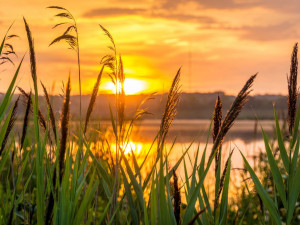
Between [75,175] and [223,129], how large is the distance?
2.21ft

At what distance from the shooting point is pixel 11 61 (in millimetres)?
2082

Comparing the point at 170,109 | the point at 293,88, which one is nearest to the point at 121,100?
the point at 170,109

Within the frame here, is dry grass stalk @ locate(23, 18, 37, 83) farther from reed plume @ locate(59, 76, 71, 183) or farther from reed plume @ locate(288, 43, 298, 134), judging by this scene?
reed plume @ locate(288, 43, 298, 134)

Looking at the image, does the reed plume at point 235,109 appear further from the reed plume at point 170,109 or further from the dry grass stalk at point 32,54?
the dry grass stalk at point 32,54

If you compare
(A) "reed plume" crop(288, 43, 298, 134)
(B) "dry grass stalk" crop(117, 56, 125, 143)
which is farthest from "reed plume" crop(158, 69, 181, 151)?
(A) "reed plume" crop(288, 43, 298, 134)

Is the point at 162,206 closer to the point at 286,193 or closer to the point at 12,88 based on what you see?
the point at 286,193

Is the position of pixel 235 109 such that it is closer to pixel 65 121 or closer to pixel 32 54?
pixel 65 121

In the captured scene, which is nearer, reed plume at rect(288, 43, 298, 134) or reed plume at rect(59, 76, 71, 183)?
reed plume at rect(59, 76, 71, 183)

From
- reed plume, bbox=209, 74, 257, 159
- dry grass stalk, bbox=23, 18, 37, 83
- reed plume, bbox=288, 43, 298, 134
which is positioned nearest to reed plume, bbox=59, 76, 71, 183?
dry grass stalk, bbox=23, 18, 37, 83

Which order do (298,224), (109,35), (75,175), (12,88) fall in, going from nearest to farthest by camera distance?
(109,35), (75,175), (12,88), (298,224)

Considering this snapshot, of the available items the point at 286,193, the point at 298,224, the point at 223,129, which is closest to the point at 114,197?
the point at 223,129

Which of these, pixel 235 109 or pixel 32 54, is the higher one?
pixel 32 54

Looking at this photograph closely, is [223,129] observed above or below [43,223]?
above

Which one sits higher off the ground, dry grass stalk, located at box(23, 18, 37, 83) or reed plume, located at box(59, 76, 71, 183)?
dry grass stalk, located at box(23, 18, 37, 83)
